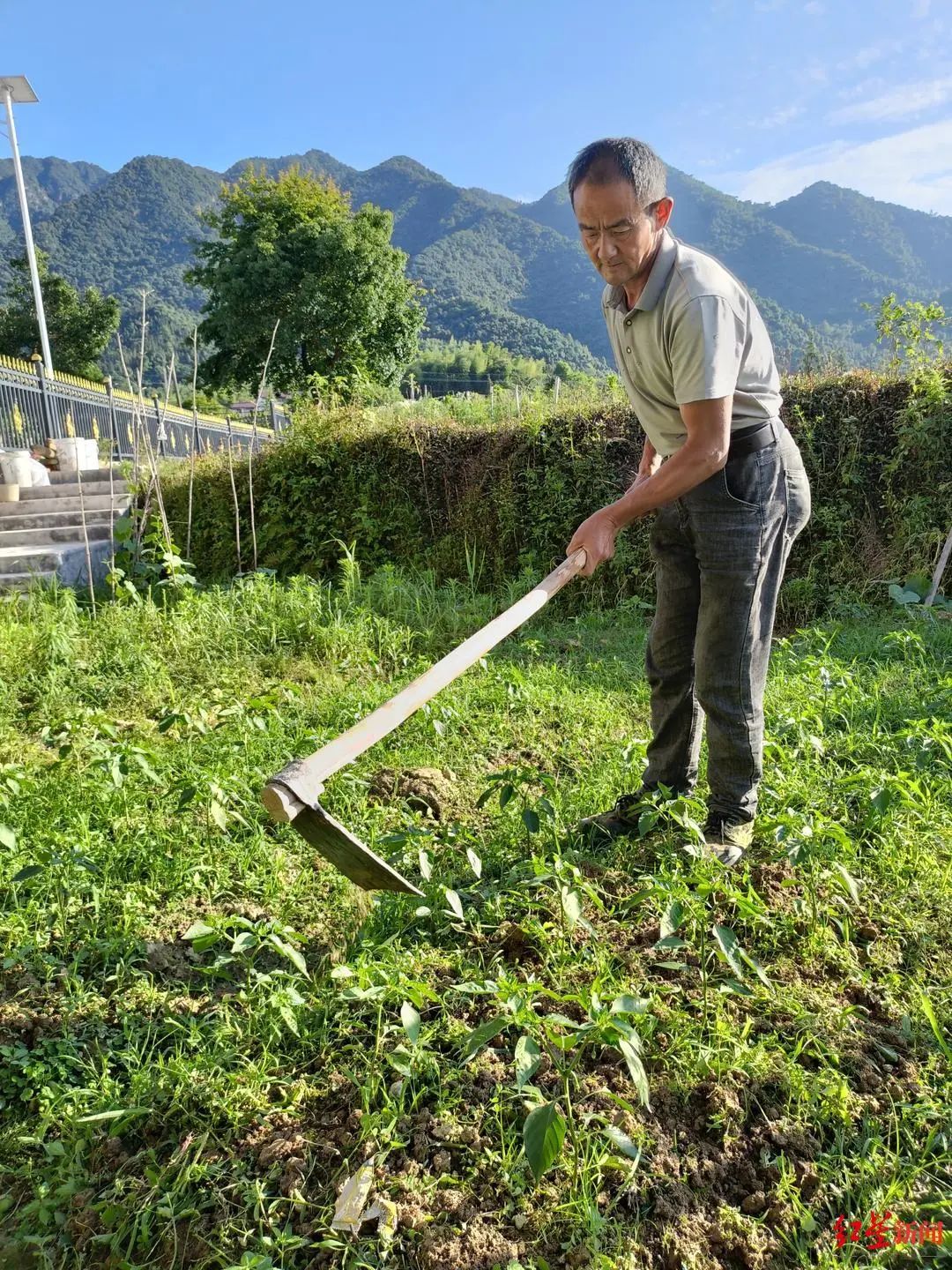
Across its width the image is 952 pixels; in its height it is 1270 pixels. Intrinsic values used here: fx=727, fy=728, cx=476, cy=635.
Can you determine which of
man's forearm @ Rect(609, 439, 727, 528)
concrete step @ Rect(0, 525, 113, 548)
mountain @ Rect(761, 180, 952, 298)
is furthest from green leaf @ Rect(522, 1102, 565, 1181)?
mountain @ Rect(761, 180, 952, 298)

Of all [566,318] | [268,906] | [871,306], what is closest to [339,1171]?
[268,906]

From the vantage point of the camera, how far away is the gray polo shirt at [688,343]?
1.70 m

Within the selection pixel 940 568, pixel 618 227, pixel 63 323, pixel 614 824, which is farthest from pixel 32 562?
pixel 63 323

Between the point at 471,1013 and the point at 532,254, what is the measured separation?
150437mm

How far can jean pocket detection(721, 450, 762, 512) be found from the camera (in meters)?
1.91

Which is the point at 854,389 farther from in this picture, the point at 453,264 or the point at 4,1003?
the point at 453,264

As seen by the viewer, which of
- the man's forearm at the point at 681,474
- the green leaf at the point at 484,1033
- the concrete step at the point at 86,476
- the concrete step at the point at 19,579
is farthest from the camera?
the concrete step at the point at 86,476

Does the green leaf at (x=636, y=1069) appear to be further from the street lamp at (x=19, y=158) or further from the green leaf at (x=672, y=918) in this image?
the street lamp at (x=19, y=158)

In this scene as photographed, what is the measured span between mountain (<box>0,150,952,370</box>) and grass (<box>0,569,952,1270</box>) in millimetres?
49673

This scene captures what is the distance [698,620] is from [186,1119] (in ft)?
5.70

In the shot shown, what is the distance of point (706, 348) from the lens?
1.69m

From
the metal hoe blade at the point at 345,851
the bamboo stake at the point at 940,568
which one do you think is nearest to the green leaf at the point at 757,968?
the metal hoe blade at the point at 345,851

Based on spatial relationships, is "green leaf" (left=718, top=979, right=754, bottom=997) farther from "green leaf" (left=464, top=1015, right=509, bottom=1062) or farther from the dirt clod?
the dirt clod

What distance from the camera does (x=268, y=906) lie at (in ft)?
7.02
